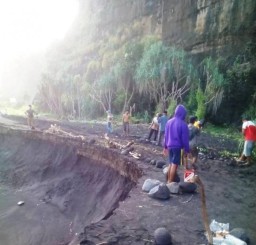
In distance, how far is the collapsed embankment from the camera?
39.4 ft

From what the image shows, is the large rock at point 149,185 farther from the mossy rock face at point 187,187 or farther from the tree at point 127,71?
the tree at point 127,71

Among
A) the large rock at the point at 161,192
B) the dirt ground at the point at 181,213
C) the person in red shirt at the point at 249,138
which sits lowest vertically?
the dirt ground at the point at 181,213

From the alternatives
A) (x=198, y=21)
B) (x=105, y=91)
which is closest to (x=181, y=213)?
(x=198, y=21)

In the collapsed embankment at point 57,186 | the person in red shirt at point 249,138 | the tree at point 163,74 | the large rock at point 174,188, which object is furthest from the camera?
the tree at point 163,74

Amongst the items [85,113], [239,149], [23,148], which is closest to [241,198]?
[239,149]

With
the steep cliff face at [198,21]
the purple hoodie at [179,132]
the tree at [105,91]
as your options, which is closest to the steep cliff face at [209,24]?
the steep cliff face at [198,21]

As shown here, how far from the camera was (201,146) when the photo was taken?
15.7 meters

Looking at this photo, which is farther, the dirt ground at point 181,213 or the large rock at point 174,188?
the large rock at point 174,188

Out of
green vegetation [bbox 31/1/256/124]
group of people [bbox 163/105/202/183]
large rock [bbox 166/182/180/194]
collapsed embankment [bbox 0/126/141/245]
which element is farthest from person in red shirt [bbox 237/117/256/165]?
green vegetation [bbox 31/1/256/124]

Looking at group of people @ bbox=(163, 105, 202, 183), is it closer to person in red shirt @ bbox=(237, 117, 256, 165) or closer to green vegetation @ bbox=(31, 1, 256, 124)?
person in red shirt @ bbox=(237, 117, 256, 165)

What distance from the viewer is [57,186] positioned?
16.7 m

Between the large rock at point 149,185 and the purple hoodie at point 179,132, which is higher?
the purple hoodie at point 179,132

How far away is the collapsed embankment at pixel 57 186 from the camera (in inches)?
473

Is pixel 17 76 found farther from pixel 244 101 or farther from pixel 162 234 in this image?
pixel 162 234
